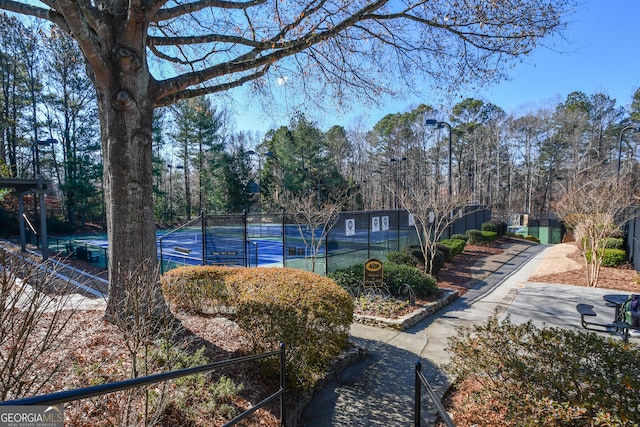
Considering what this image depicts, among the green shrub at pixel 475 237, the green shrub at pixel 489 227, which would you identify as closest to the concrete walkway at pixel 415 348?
the green shrub at pixel 475 237

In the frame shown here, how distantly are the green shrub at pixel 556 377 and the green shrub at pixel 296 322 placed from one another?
1595 mm

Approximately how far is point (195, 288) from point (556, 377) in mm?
4839

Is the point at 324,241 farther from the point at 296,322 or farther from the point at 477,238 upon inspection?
the point at 477,238

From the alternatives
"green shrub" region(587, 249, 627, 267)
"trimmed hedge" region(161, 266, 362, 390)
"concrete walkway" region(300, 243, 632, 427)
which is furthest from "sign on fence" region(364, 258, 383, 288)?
"green shrub" region(587, 249, 627, 267)

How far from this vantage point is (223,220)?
32.5ft

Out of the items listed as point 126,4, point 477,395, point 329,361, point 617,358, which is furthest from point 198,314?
point 617,358

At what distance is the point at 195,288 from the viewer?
5.43 meters

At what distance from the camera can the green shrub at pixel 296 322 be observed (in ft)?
12.4

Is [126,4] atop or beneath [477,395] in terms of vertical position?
atop

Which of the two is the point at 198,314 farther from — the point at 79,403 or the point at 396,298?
the point at 396,298

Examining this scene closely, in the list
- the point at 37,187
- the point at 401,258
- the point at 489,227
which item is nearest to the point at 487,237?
the point at 489,227

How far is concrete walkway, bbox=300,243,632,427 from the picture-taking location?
3791 mm

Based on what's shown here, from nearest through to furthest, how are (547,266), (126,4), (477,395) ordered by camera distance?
(477,395) → (126,4) → (547,266)

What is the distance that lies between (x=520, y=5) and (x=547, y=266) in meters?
11.0
